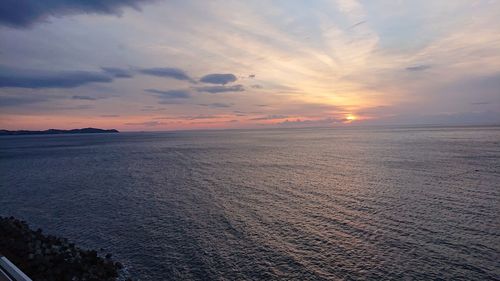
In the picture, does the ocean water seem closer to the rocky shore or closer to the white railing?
the rocky shore

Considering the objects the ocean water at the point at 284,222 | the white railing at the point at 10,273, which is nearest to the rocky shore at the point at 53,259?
the ocean water at the point at 284,222

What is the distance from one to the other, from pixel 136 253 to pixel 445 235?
2831 centimetres

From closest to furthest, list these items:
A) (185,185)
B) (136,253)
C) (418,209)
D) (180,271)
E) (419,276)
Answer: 1. (419,276)
2. (180,271)
3. (136,253)
4. (418,209)
5. (185,185)

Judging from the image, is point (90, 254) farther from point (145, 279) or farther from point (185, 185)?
point (185, 185)

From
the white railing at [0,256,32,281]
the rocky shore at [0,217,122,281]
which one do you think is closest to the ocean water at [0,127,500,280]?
the rocky shore at [0,217,122,281]

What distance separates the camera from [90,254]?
25047mm

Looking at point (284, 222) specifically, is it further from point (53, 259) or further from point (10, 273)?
point (10, 273)

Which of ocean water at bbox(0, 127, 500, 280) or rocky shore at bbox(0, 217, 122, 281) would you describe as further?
ocean water at bbox(0, 127, 500, 280)

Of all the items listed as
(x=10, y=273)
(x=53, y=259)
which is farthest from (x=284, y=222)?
(x=10, y=273)

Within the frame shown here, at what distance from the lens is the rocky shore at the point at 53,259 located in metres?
21.8

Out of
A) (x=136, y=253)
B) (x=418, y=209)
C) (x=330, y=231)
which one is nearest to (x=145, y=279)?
(x=136, y=253)

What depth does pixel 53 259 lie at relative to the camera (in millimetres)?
23578

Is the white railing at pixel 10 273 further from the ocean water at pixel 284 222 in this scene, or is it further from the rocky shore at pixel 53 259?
the ocean water at pixel 284 222

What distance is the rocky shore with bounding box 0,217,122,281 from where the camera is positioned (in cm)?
2175
